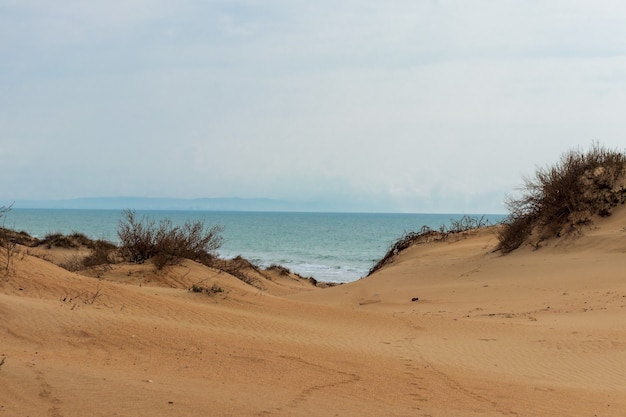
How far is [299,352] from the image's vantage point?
9.29 meters

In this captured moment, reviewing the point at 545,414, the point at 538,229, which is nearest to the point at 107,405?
the point at 545,414

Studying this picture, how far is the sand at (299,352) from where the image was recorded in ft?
22.1

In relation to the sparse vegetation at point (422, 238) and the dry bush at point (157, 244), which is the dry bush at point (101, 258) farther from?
the sparse vegetation at point (422, 238)

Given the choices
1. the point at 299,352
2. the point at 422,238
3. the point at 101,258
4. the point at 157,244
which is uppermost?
the point at 422,238

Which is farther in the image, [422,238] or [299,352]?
[422,238]

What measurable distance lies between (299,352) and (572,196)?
13.5 metres

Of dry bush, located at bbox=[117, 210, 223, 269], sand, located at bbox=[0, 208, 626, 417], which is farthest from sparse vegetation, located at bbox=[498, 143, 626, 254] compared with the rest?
dry bush, located at bbox=[117, 210, 223, 269]

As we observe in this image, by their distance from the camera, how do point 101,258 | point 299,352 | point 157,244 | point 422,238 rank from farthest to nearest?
point 422,238
point 101,258
point 157,244
point 299,352

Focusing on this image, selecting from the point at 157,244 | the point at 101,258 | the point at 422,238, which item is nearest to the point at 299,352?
the point at 157,244

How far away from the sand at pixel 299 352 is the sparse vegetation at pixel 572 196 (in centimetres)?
372

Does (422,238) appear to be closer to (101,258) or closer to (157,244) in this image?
(157,244)

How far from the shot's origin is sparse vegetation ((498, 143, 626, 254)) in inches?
790

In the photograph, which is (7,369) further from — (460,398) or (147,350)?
(460,398)

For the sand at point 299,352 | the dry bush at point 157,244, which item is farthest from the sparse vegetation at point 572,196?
the dry bush at point 157,244
